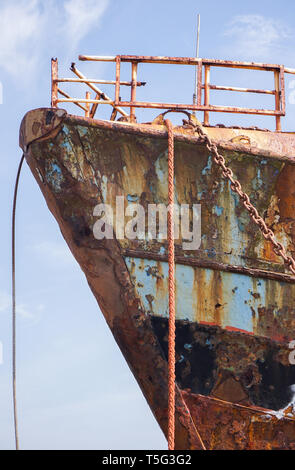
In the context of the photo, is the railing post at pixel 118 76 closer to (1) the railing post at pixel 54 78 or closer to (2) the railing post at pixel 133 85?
(2) the railing post at pixel 133 85

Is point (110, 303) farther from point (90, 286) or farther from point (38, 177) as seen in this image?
point (38, 177)

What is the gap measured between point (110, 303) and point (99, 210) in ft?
2.39

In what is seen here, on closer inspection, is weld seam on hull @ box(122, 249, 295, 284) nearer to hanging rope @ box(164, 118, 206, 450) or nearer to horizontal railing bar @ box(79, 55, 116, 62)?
hanging rope @ box(164, 118, 206, 450)

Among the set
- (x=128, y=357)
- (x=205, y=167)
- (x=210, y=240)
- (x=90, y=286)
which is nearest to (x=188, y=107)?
(x=205, y=167)

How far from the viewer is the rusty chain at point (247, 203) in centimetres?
475

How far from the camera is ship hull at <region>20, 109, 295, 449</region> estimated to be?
5125mm

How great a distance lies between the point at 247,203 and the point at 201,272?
669 millimetres

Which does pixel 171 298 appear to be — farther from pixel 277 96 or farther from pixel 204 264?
pixel 277 96

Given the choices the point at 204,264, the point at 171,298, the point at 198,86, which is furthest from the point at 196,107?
the point at 171,298

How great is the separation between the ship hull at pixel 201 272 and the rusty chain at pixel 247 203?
10cm

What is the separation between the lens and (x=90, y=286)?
5332 mm

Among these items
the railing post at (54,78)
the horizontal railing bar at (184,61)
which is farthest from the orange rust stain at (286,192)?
the railing post at (54,78)

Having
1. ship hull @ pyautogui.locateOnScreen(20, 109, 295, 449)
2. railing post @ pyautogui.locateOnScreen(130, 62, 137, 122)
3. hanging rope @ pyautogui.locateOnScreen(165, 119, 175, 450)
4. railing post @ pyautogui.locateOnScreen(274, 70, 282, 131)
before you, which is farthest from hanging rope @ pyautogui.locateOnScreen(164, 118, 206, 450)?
railing post @ pyautogui.locateOnScreen(274, 70, 282, 131)

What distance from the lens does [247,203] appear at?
16.0 feet
